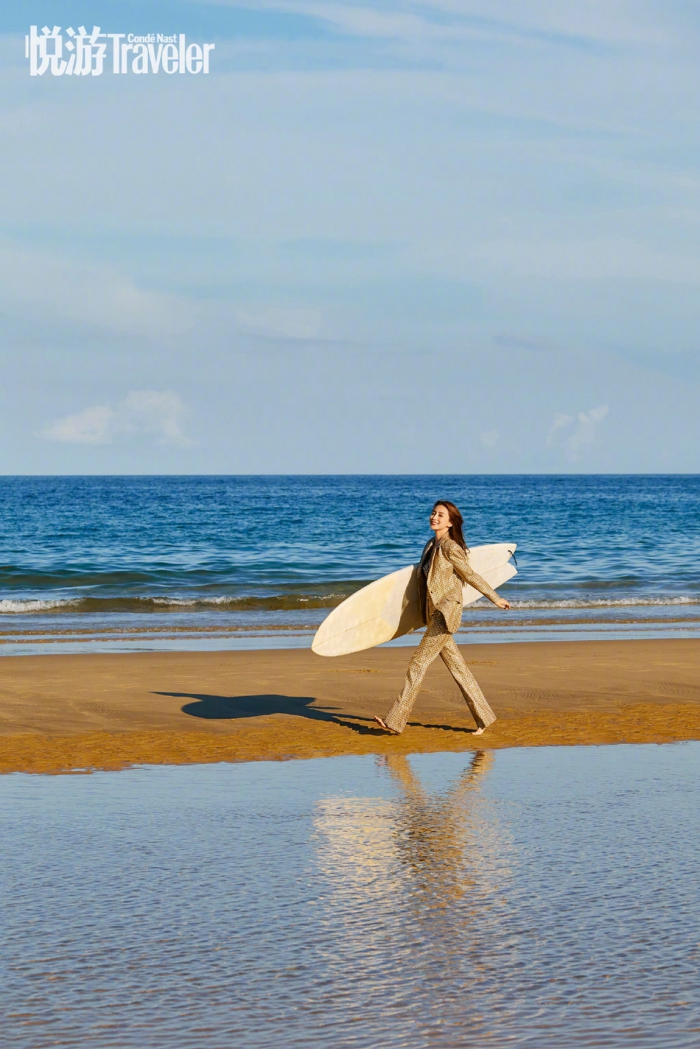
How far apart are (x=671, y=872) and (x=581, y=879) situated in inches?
17.8

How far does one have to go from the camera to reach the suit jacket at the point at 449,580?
927 centimetres

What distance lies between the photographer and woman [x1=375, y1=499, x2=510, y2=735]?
927 cm

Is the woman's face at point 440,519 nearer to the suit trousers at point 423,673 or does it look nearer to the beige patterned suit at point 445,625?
the beige patterned suit at point 445,625

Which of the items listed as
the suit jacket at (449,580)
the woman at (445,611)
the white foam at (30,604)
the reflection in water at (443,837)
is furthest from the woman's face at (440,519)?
the white foam at (30,604)

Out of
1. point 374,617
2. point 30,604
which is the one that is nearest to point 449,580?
point 374,617

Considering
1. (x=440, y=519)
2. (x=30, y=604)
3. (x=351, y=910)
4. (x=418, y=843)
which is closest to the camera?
(x=351, y=910)

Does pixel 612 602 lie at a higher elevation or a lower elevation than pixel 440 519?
lower

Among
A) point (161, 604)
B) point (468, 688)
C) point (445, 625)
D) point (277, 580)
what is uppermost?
point (445, 625)

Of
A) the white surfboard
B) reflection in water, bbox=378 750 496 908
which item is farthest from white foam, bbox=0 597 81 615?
reflection in water, bbox=378 750 496 908

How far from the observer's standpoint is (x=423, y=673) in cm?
938

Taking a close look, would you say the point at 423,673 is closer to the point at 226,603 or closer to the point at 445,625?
the point at 445,625

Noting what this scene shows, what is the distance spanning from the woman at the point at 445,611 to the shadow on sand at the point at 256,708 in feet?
1.61

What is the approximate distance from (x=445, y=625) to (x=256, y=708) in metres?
2.39

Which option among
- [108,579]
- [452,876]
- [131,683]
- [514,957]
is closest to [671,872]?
[452,876]
